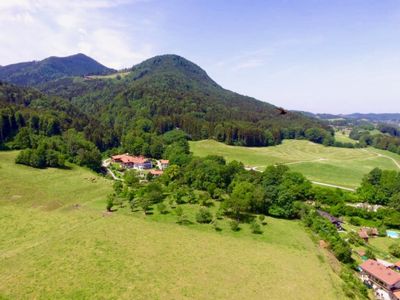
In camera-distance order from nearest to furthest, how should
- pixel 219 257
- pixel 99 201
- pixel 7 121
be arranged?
pixel 219 257 < pixel 99 201 < pixel 7 121

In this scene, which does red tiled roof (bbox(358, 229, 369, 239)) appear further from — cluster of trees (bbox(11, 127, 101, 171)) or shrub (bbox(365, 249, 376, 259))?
cluster of trees (bbox(11, 127, 101, 171))

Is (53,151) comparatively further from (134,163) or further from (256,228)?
(256,228)

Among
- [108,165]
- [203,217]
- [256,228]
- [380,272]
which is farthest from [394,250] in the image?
[108,165]

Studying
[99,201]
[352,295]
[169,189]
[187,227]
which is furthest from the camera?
[169,189]

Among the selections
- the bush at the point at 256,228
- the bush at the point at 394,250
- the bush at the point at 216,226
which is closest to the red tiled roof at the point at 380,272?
the bush at the point at 394,250

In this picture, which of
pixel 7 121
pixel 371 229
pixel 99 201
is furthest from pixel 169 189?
pixel 7 121

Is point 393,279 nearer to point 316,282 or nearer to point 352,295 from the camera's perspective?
point 352,295

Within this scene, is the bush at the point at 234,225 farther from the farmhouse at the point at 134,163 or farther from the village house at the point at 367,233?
the farmhouse at the point at 134,163
